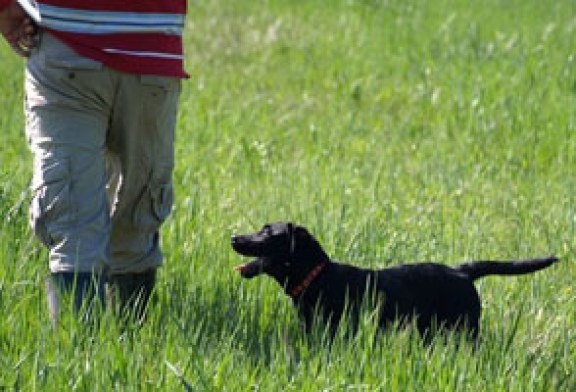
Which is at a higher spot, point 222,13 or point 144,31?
point 222,13

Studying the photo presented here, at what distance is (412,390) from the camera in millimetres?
4031

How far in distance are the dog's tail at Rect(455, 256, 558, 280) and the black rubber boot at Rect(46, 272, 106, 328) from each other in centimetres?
132

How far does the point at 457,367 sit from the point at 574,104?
4.72 meters

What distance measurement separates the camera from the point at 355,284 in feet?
15.7

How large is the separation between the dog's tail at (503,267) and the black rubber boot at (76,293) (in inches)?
51.9

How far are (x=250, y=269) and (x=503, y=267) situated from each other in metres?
0.91

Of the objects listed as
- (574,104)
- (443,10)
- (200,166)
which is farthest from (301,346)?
(443,10)

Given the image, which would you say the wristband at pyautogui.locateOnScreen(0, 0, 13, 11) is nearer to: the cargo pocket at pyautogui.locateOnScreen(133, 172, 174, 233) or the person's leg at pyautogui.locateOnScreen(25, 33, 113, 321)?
the person's leg at pyautogui.locateOnScreen(25, 33, 113, 321)

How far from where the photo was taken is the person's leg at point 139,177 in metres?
4.48

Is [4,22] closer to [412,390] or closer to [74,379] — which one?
[74,379]

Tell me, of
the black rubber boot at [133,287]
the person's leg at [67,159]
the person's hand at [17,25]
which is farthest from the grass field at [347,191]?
the person's hand at [17,25]

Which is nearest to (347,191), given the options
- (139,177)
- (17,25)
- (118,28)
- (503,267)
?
(503,267)

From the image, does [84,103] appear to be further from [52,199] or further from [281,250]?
[281,250]

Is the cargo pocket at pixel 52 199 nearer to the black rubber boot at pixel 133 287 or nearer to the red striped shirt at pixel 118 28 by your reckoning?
the red striped shirt at pixel 118 28
